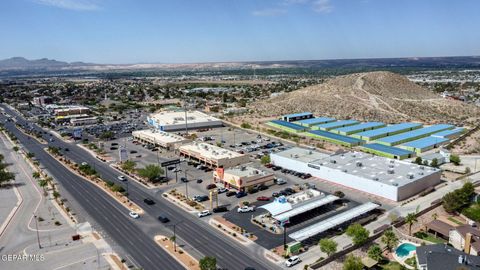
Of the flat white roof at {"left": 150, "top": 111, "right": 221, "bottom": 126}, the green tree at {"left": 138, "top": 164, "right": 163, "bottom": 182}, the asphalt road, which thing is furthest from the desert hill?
the asphalt road

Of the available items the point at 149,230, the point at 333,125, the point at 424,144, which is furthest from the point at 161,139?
the point at 424,144

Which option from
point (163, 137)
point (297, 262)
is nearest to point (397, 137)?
point (163, 137)

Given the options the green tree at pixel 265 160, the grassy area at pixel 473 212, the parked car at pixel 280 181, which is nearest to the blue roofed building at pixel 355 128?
the green tree at pixel 265 160

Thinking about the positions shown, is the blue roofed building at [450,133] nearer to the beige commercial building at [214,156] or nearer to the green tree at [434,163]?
the green tree at [434,163]

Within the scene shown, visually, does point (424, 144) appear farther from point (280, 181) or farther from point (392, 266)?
point (392, 266)

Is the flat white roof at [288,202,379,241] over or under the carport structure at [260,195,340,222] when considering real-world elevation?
under

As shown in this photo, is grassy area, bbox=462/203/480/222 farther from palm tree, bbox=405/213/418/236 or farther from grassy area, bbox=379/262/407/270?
grassy area, bbox=379/262/407/270
